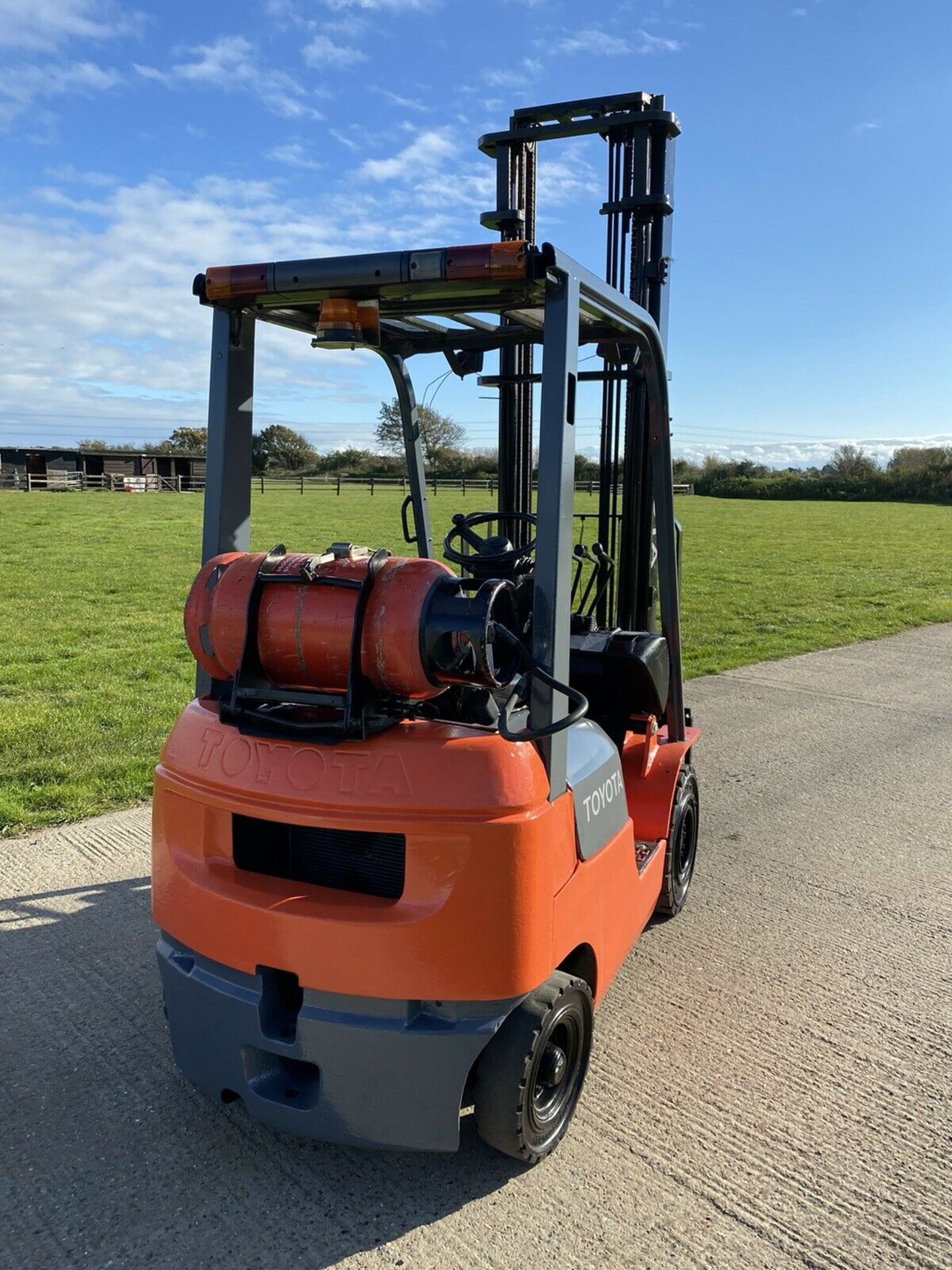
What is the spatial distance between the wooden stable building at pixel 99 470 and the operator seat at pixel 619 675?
4759cm

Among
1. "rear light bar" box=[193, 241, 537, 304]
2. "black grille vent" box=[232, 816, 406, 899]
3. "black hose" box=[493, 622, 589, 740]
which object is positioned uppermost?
"rear light bar" box=[193, 241, 537, 304]

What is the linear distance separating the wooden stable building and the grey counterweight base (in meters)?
48.6

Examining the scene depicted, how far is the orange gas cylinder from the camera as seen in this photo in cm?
233

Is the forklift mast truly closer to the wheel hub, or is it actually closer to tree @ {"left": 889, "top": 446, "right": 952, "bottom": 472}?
the wheel hub

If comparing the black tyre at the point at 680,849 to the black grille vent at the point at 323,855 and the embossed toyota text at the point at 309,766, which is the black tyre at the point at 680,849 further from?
the embossed toyota text at the point at 309,766

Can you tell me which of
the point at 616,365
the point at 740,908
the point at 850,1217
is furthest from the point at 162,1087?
the point at 616,365

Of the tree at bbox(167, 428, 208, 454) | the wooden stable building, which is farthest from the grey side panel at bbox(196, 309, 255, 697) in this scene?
the tree at bbox(167, 428, 208, 454)

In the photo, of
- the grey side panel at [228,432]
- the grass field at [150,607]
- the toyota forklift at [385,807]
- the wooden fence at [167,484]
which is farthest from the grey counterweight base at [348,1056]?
the wooden fence at [167,484]

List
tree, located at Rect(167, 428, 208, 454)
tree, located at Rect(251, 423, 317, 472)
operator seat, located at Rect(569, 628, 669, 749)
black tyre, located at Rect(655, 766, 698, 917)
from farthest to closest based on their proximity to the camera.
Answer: tree, located at Rect(167, 428, 208, 454)
tree, located at Rect(251, 423, 317, 472)
black tyre, located at Rect(655, 766, 698, 917)
operator seat, located at Rect(569, 628, 669, 749)

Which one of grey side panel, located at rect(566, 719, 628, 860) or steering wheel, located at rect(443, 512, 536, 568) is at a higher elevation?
steering wheel, located at rect(443, 512, 536, 568)

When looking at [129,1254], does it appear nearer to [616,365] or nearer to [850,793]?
[616,365]

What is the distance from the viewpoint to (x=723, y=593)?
1546 centimetres

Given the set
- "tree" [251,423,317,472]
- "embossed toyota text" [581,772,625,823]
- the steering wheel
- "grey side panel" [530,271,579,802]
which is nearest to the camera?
"grey side panel" [530,271,579,802]

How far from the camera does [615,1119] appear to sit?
2896 millimetres
